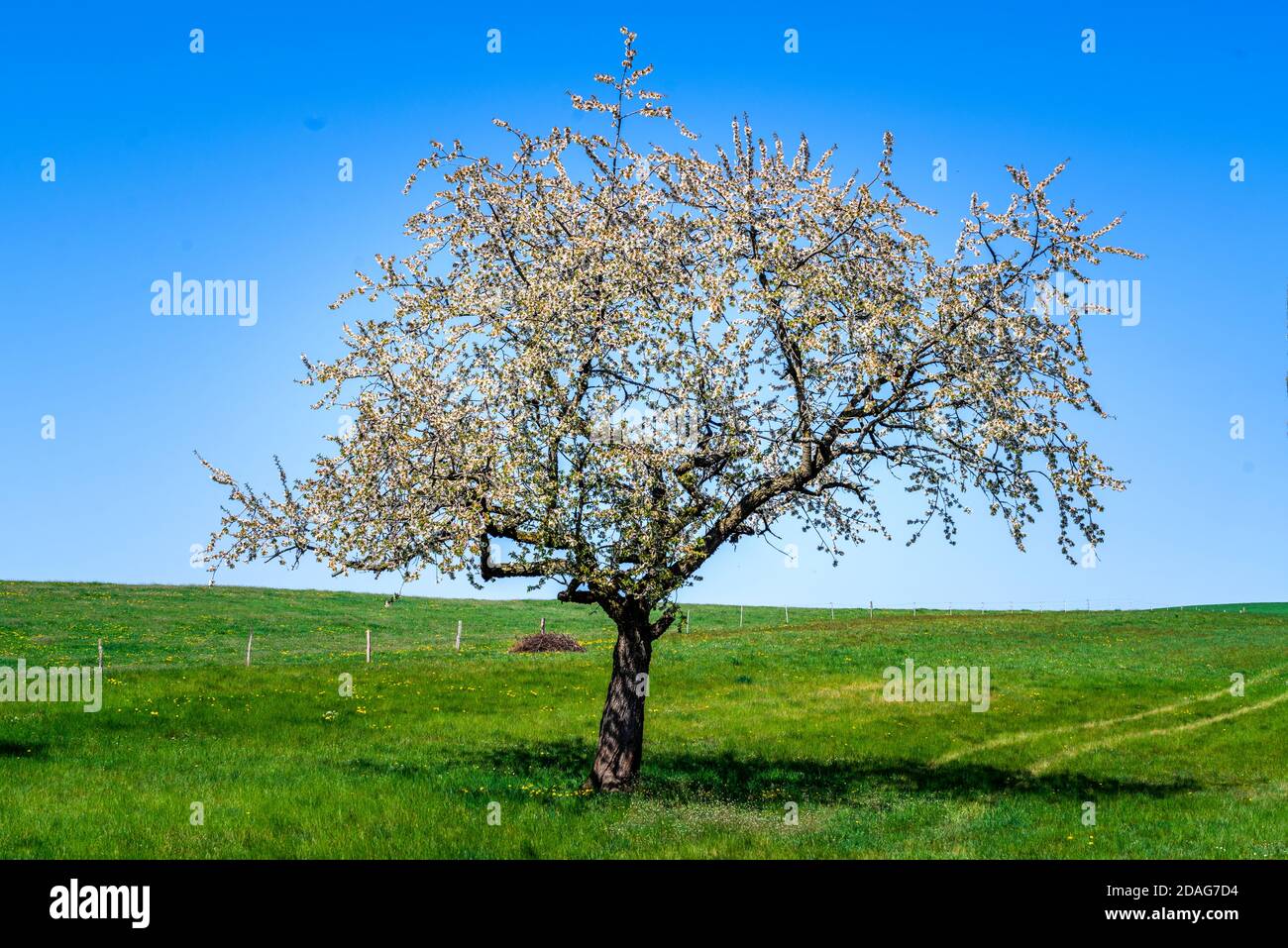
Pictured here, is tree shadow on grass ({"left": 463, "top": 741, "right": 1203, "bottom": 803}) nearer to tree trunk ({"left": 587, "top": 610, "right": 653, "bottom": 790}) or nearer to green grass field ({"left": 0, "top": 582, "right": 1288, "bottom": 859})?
green grass field ({"left": 0, "top": 582, "right": 1288, "bottom": 859})

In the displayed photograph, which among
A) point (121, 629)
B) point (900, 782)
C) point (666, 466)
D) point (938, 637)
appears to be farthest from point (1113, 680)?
point (121, 629)

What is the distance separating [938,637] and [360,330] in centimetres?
5730

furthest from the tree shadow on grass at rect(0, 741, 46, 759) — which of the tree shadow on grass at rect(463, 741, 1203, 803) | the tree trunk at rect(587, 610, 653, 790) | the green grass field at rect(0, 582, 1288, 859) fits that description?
the tree trunk at rect(587, 610, 653, 790)

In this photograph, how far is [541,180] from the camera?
960 inches

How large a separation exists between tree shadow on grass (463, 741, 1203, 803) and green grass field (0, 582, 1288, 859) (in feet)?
0.51

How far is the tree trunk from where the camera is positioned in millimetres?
24266

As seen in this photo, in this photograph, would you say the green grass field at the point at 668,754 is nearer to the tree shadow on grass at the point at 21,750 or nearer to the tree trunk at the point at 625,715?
the tree shadow on grass at the point at 21,750

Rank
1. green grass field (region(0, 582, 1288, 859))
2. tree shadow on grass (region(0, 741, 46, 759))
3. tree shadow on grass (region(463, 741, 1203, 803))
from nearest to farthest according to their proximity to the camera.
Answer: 1. green grass field (region(0, 582, 1288, 859))
2. tree shadow on grass (region(463, 741, 1203, 803))
3. tree shadow on grass (region(0, 741, 46, 759))

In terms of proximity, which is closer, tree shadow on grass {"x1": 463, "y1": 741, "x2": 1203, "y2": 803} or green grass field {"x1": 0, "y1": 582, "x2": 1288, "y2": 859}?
green grass field {"x1": 0, "y1": 582, "x2": 1288, "y2": 859}

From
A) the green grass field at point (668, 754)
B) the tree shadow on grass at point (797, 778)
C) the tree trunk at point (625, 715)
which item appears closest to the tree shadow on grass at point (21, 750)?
the green grass field at point (668, 754)

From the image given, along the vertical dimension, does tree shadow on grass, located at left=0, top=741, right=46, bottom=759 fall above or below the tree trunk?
below

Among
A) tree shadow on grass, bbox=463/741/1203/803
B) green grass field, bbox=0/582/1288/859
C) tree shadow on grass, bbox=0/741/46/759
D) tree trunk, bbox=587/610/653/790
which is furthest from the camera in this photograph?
tree shadow on grass, bbox=0/741/46/759

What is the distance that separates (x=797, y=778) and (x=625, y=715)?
6.03 m

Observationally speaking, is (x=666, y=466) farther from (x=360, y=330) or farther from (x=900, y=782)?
(x=900, y=782)
